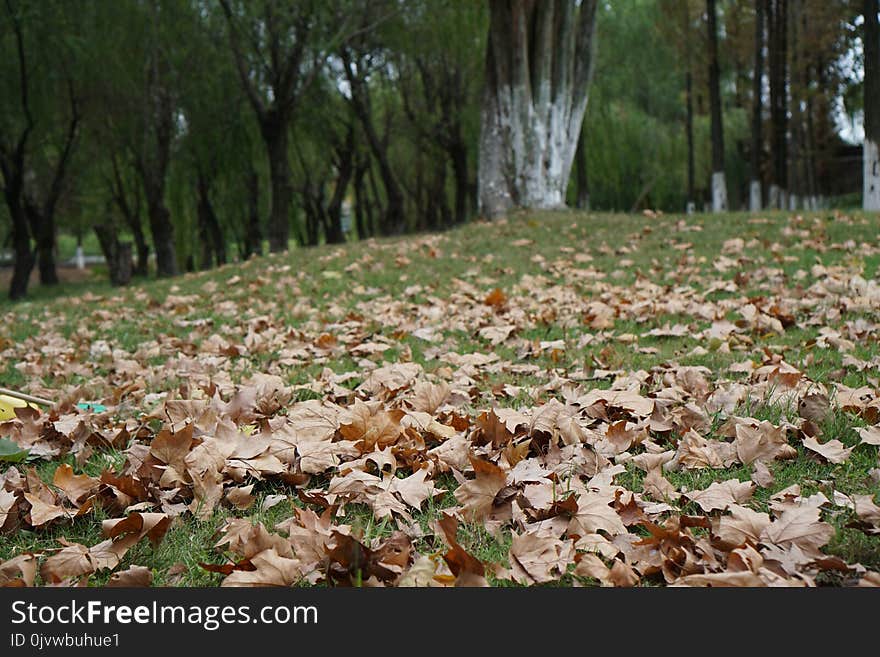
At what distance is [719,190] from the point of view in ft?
54.6

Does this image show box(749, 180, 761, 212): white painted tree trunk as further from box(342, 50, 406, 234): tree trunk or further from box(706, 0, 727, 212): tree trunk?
box(342, 50, 406, 234): tree trunk

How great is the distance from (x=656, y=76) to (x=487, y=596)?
29642 mm

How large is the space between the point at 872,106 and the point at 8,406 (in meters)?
12.3

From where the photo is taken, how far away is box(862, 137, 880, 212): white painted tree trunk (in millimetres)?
11508

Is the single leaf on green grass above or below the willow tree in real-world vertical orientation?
below

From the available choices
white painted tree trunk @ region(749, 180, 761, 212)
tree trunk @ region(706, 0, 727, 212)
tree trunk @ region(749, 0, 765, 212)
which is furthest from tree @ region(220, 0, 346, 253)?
white painted tree trunk @ region(749, 180, 761, 212)

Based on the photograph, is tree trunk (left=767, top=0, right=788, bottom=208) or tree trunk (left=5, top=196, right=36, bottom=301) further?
tree trunk (left=5, top=196, right=36, bottom=301)

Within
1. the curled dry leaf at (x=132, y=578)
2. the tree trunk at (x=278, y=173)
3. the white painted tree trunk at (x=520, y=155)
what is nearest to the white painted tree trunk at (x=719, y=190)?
the white painted tree trunk at (x=520, y=155)

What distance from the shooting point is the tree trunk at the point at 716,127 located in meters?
16.0

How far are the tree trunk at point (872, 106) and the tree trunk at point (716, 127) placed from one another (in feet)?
13.1

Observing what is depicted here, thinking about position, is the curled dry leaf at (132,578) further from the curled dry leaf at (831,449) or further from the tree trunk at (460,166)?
the tree trunk at (460,166)

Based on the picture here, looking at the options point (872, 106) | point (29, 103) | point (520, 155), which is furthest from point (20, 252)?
point (872, 106)

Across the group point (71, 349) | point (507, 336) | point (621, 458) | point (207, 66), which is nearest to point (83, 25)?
point (207, 66)

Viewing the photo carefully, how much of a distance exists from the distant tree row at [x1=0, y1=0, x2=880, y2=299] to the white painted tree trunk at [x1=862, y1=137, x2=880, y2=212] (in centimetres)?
6
